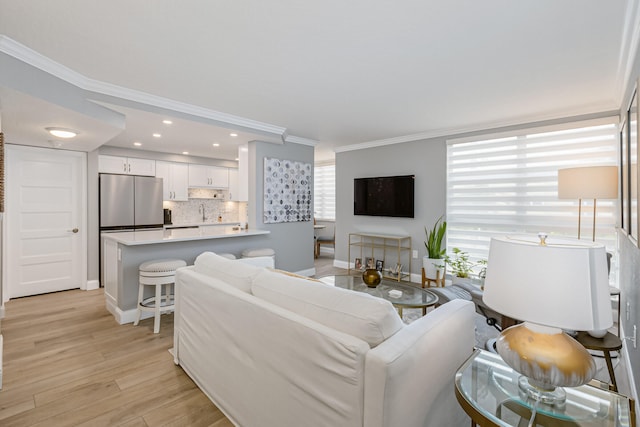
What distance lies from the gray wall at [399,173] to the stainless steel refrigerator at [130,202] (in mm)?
3352

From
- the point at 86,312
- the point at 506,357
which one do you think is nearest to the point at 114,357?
the point at 86,312

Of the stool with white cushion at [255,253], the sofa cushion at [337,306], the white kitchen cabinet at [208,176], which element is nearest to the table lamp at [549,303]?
the sofa cushion at [337,306]

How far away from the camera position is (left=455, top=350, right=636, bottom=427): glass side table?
3.58ft

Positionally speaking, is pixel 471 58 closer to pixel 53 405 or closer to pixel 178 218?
pixel 53 405

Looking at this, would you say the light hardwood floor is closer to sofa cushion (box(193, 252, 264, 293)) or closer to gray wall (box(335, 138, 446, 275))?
sofa cushion (box(193, 252, 264, 293))

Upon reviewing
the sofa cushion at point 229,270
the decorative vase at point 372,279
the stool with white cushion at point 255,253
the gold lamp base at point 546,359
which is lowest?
the decorative vase at point 372,279

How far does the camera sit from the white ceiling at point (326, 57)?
72.4 inches

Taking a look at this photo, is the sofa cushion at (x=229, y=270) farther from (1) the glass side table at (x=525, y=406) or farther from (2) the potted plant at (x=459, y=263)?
(2) the potted plant at (x=459, y=263)

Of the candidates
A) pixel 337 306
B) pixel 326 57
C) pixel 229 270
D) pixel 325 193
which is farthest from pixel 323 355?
pixel 325 193

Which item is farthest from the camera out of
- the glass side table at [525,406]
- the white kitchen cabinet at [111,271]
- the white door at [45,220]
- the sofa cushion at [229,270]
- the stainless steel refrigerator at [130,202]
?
the stainless steel refrigerator at [130,202]

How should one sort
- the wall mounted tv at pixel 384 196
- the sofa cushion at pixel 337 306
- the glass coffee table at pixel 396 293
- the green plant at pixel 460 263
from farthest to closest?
the wall mounted tv at pixel 384 196 → the green plant at pixel 460 263 → the glass coffee table at pixel 396 293 → the sofa cushion at pixel 337 306

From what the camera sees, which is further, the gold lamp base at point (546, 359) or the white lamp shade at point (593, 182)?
the white lamp shade at point (593, 182)

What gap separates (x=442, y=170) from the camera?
480cm

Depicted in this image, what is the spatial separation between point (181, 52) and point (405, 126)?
3136 millimetres
